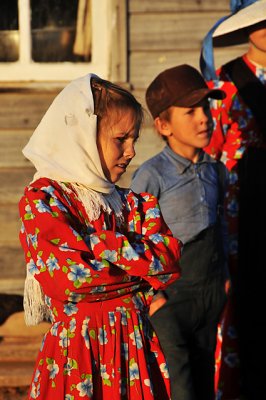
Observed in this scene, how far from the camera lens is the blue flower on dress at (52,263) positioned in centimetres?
289

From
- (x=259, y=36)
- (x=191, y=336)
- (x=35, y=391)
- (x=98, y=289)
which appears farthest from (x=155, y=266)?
(x=259, y=36)

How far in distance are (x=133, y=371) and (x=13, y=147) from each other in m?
3.31

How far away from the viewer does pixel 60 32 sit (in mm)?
6266

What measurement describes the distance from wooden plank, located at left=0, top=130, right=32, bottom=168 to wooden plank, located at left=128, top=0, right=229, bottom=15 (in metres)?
→ 1.08

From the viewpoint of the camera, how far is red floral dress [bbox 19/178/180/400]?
9.57 feet

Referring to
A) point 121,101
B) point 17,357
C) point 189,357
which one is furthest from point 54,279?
point 17,357

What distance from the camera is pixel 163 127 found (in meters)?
4.49

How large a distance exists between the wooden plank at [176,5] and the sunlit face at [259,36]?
0.97 m

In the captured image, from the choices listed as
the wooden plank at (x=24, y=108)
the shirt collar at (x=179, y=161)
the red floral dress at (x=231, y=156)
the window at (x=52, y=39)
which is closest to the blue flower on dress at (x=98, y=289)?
the shirt collar at (x=179, y=161)

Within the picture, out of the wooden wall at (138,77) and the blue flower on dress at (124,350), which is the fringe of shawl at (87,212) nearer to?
the blue flower on dress at (124,350)

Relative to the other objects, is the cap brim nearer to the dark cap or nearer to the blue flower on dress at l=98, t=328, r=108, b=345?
the dark cap

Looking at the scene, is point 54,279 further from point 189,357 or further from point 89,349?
point 189,357

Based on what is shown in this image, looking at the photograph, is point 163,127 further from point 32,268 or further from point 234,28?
point 32,268

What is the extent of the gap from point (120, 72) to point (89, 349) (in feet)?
11.0
